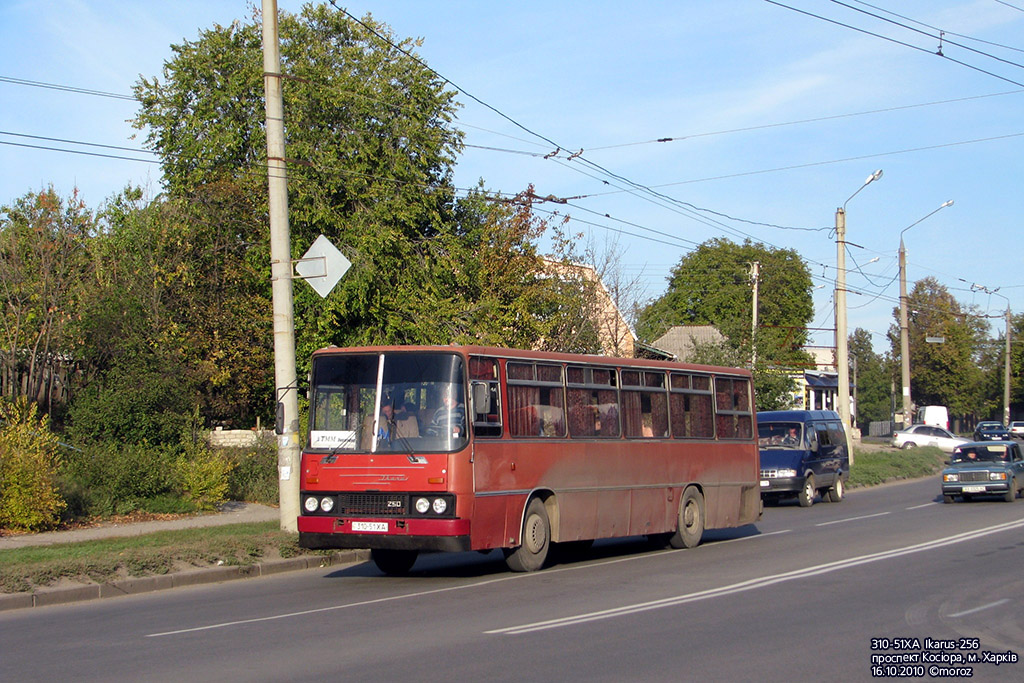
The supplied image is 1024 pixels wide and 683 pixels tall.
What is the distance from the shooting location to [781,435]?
27.0 m

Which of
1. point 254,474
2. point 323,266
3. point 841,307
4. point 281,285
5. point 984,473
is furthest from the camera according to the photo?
point 841,307

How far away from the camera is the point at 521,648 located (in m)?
8.39

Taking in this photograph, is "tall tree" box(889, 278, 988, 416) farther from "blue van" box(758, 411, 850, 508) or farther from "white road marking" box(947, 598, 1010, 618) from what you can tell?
"white road marking" box(947, 598, 1010, 618)

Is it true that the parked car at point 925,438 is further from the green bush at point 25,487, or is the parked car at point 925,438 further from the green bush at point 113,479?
the green bush at point 25,487

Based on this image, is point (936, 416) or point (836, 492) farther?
point (936, 416)

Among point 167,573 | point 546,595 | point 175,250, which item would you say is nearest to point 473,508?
point 546,595

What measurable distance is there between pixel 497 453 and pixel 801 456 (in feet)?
49.2

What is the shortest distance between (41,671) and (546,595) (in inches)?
210

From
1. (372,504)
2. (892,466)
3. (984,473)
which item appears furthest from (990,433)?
(372,504)

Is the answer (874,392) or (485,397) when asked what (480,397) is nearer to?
(485,397)

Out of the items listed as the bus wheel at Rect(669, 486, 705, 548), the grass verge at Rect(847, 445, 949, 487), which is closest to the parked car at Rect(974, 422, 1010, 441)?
the grass verge at Rect(847, 445, 949, 487)

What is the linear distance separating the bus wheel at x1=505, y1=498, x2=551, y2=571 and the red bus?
0.06 feet

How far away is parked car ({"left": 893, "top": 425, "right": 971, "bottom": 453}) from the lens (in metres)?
52.9

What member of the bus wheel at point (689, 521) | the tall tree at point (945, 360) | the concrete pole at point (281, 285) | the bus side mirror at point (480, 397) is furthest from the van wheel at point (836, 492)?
the tall tree at point (945, 360)
